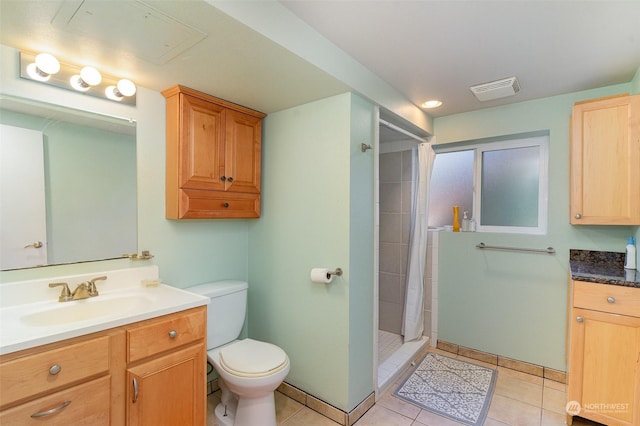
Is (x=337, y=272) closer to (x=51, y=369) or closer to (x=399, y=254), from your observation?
(x=51, y=369)

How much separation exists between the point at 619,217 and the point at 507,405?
4.61 ft

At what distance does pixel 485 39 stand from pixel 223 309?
2.19 metres

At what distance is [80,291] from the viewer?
156 centimetres

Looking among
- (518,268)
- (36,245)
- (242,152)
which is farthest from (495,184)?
(36,245)

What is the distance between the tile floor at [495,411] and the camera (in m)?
1.92

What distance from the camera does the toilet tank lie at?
6.53ft

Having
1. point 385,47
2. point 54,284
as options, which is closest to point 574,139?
point 385,47

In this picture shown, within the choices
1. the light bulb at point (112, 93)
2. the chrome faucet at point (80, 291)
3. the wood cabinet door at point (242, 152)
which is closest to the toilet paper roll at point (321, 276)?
A: the wood cabinet door at point (242, 152)

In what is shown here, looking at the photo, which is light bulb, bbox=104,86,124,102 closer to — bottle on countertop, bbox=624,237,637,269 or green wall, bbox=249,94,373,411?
green wall, bbox=249,94,373,411

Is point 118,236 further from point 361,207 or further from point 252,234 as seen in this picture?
point 361,207

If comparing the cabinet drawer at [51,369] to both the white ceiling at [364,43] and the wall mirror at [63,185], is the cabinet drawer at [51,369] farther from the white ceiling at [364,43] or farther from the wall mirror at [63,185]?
the white ceiling at [364,43]

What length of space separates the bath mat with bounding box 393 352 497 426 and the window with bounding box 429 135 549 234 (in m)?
1.21

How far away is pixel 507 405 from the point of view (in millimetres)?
2080

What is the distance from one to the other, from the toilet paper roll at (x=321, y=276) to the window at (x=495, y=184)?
1.67 metres
